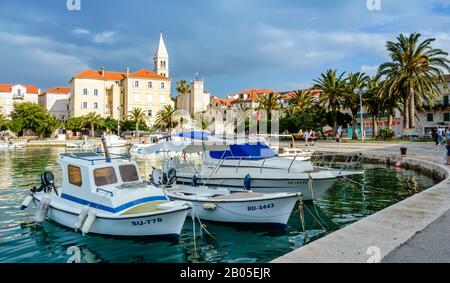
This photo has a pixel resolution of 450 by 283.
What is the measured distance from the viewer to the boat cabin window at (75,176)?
1151cm

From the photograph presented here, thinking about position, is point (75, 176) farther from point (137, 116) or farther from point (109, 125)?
point (109, 125)

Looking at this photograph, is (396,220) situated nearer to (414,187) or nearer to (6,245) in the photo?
(6,245)

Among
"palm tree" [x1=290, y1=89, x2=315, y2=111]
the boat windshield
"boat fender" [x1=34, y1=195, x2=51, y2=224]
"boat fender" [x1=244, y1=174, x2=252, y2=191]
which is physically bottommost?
"boat fender" [x1=34, y1=195, x2=51, y2=224]

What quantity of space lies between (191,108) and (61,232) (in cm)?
11430

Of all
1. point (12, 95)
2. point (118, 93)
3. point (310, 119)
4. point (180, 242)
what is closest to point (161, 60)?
point (118, 93)

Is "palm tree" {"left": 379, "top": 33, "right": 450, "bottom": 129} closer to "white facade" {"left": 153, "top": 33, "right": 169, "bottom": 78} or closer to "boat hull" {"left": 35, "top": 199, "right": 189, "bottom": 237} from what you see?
"boat hull" {"left": 35, "top": 199, "right": 189, "bottom": 237}

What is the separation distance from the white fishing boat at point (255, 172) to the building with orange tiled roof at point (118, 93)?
88801 mm

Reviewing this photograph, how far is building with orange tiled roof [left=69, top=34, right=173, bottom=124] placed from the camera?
341 feet

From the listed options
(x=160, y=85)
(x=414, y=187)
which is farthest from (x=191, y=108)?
(x=414, y=187)

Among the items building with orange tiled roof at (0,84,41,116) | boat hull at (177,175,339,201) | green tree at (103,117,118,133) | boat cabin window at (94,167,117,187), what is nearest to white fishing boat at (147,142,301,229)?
boat cabin window at (94,167,117,187)

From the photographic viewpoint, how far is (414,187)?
66.6ft

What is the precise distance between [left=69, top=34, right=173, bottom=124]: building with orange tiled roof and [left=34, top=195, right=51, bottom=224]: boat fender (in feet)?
302
